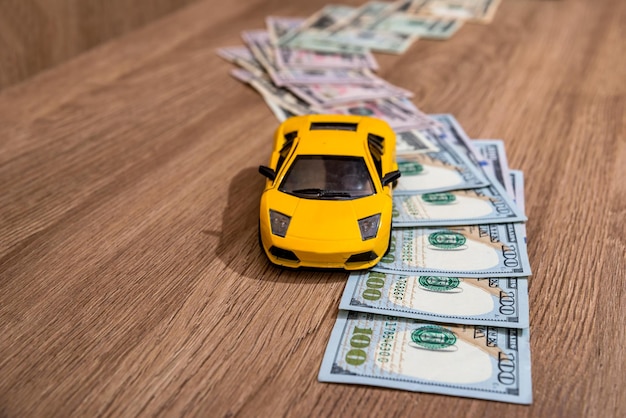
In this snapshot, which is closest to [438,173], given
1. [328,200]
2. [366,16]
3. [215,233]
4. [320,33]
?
[328,200]

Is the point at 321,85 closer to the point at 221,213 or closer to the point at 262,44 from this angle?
the point at 262,44

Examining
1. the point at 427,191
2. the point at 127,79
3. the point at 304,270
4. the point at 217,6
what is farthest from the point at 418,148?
the point at 217,6

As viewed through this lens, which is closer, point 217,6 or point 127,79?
point 127,79

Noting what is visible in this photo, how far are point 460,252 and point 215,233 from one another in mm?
396

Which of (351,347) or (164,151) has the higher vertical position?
(164,151)

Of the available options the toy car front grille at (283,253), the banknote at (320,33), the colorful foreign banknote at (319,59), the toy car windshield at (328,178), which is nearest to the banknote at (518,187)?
the toy car windshield at (328,178)

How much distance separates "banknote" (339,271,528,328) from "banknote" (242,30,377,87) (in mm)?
697

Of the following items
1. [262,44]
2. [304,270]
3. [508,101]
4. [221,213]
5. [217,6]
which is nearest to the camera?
[304,270]

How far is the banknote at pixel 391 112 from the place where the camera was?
4.45 ft

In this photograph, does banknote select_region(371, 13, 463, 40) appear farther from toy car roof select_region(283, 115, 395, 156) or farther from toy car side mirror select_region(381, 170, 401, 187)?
toy car side mirror select_region(381, 170, 401, 187)

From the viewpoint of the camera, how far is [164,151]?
1290 mm

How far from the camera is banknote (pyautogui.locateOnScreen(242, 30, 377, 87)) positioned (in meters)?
1.53

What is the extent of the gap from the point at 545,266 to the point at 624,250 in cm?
14

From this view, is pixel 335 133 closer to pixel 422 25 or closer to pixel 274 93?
pixel 274 93
